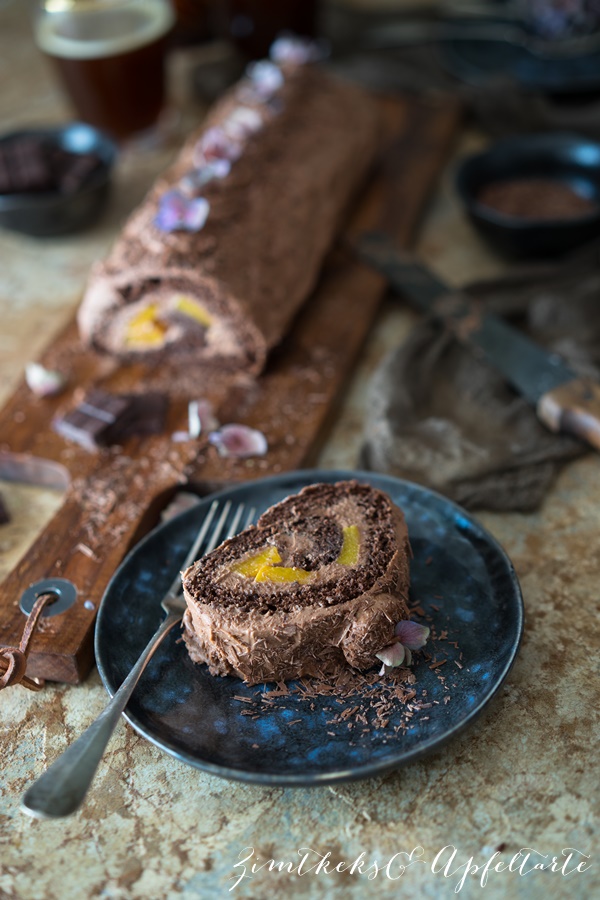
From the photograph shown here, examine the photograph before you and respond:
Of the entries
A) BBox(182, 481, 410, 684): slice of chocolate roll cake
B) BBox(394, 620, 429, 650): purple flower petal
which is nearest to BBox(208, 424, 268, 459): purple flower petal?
BBox(182, 481, 410, 684): slice of chocolate roll cake

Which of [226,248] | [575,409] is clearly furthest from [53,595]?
[575,409]

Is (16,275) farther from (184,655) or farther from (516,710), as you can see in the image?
(516,710)

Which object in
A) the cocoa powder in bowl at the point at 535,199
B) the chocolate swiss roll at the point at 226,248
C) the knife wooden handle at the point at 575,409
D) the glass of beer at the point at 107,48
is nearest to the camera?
the knife wooden handle at the point at 575,409

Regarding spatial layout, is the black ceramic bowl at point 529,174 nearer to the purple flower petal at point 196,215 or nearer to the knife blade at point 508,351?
the knife blade at point 508,351

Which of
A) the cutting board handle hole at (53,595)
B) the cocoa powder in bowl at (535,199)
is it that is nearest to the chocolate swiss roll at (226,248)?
the cocoa powder in bowl at (535,199)

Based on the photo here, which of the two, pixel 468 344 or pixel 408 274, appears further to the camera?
pixel 408 274

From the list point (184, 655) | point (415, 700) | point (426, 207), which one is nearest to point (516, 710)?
point (415, 700)

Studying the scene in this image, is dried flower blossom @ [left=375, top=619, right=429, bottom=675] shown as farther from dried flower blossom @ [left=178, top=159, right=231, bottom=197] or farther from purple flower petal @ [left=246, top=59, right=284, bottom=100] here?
purple flower petal @ [left=246, top=59, right=284, bottom=100]
